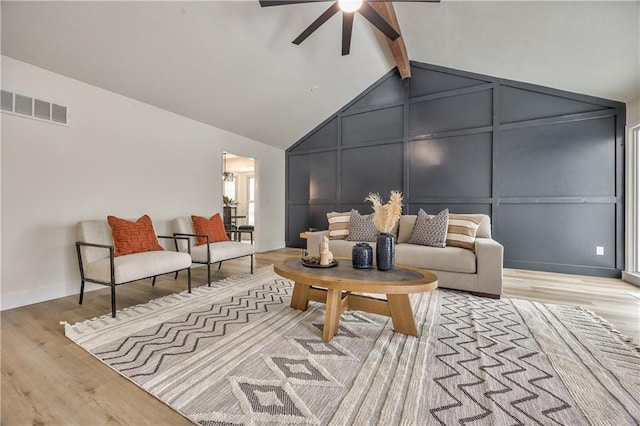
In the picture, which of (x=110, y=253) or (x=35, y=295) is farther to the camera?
(x=35, y=295)

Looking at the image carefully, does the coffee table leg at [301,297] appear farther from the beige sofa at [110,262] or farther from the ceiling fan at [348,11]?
the ceiling fan at [348,11]

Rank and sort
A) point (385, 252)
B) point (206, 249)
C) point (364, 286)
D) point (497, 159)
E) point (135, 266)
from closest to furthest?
point (364, 286)
point (385, 252)
point (135, 266)
point (206, 249)
point (497, 159)

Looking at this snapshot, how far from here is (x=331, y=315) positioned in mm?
1821

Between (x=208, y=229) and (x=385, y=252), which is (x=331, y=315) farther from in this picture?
(x=208, y=229)

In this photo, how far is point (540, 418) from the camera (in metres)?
1.14

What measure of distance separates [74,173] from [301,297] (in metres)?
2.78

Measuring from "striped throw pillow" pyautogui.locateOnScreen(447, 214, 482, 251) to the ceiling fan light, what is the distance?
250 cm

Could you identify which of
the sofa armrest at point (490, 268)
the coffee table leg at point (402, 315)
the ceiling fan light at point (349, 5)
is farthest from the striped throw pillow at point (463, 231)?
the ceiling fan light at point (349, 5)

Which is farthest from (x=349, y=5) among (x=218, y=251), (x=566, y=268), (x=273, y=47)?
(x=566, y=268)

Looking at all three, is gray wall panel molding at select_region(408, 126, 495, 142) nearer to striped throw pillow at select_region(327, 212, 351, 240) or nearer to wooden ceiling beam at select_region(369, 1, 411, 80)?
wooden ceiling beam at select_region(369, 1, 411, 80)

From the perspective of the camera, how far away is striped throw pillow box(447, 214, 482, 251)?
10.3 ft

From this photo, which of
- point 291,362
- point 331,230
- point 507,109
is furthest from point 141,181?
point 507,109

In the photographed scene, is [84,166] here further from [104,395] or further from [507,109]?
[507,109]

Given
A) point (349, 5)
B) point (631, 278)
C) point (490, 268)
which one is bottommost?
point (631, 278)
